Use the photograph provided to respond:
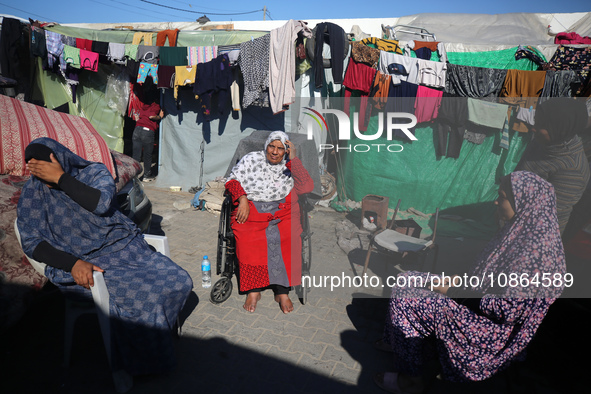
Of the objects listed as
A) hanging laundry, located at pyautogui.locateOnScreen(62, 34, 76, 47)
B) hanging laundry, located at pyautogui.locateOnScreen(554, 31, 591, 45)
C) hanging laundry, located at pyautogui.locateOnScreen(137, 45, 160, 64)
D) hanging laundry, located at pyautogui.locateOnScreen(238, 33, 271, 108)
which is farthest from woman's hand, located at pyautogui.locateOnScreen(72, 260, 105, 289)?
hanging laundry, located at pyautogui.locateOnScreen(554, 31, 591, 45)

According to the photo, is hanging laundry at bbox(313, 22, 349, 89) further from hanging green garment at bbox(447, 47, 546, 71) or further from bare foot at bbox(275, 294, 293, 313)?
bare foot at bbox(275, 294, 293, 313)

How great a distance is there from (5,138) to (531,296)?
4689 millimetres

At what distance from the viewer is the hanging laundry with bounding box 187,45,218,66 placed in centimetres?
666

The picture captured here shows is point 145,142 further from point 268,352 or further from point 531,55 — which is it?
point 531,55

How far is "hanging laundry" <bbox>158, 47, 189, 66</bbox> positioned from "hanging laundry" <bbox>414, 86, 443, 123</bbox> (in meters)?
4.42

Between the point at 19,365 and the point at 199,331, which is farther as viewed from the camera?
the point at 199,331

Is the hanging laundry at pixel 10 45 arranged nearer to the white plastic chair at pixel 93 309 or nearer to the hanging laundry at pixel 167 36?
the hanging laundry at pixel 167 36

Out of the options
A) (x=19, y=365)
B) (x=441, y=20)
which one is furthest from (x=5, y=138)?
(x=441, y=20)

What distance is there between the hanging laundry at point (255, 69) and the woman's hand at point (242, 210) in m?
3.34

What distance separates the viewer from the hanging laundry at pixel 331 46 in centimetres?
592

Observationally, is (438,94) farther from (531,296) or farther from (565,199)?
(531,296)

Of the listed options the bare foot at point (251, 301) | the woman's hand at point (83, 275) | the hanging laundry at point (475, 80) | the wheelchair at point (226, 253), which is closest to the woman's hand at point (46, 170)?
the woman's hand at point (83, 275)

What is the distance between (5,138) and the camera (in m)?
3.60

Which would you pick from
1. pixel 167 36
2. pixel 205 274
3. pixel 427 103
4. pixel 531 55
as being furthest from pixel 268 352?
pixel 531 55
